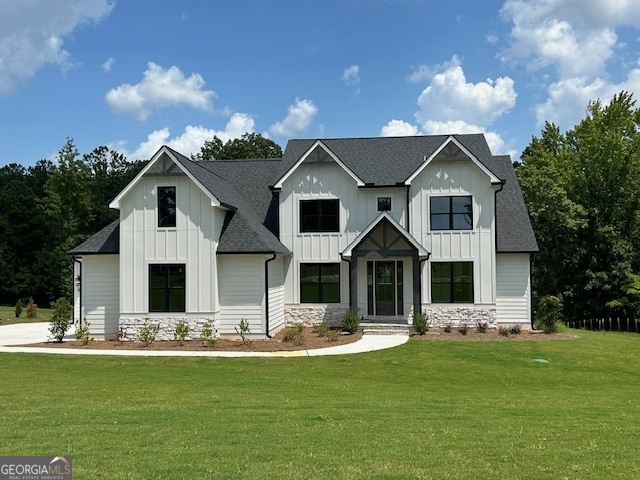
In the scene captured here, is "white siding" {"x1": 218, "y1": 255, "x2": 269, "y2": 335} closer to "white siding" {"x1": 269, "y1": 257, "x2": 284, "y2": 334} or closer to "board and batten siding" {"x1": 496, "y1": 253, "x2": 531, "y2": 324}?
"white siding" {"x1": 269, "y1": 257, "x2": 284, "y2": 334}

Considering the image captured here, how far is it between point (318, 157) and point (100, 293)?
1083 cm

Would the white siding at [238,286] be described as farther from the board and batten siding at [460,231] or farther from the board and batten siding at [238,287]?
the board and batten siding at [460,231]

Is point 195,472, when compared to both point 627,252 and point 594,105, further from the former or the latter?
point 594,105

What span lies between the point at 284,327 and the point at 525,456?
17601mm

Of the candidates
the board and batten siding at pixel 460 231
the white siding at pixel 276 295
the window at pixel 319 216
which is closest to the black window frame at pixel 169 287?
the white siding at pixel 276 295

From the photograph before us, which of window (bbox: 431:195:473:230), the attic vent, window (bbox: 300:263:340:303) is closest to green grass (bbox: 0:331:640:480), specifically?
window (bbox: 300:263:340:303)

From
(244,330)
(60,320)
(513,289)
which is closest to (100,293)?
(60,320)

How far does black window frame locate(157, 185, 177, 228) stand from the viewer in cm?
2036

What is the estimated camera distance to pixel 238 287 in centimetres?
2050

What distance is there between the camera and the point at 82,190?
5281 cm

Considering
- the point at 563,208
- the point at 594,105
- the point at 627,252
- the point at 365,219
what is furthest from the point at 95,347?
the point at 594,105

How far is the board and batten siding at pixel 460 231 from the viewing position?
22.8m

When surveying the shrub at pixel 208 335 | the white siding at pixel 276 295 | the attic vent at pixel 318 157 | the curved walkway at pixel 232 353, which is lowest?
the curved walkway at pixel 232 353

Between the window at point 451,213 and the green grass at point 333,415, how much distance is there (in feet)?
24.1
